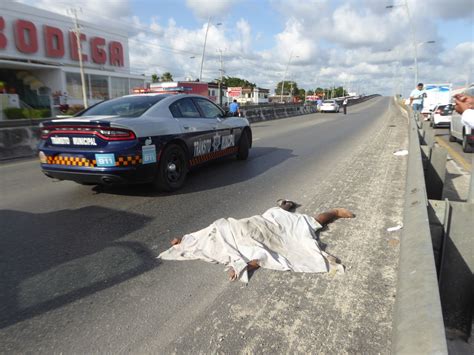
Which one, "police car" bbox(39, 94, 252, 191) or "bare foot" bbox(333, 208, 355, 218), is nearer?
"bare foot" bbox(333, 208, 355, 218)

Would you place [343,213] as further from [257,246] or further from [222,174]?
[222,174]

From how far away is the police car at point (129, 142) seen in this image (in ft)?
16.5

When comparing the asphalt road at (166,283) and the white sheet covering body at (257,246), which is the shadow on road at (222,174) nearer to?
the asphalt road at (166,283)

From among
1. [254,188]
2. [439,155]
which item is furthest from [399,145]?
[254,188]

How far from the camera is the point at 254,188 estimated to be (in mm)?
6305

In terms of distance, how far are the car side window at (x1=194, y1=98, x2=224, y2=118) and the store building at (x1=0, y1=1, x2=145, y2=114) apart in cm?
2871

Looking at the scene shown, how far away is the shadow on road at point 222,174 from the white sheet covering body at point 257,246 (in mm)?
2266

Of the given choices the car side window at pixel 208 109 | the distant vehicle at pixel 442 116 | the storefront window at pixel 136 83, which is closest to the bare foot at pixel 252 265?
the car side window at pixel 208 109

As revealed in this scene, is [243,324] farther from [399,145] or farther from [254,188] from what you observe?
[399,145]

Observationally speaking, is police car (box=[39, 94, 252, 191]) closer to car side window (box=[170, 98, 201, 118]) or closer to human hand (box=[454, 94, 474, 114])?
car side window (box=[170, 98, 201, 118])

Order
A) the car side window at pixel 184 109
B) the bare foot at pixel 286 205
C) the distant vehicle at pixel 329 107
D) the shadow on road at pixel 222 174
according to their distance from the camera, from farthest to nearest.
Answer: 1. the distant vehicle at pixel 329 107
2. the car side window at pixel 184 109
3. the shadow on road at pixel 222 174
4. the bare foot at pixel 286 205

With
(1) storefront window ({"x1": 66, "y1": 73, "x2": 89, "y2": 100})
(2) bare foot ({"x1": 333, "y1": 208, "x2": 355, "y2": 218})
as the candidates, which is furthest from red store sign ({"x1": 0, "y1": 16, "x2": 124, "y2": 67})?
(2) bare foot ({"x1": 333, "y1": 208, "x2": 355, "y2": 218})

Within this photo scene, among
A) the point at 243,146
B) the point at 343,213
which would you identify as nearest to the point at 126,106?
the point at 243,146

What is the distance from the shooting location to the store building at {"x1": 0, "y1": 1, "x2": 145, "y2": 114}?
3191 cm
